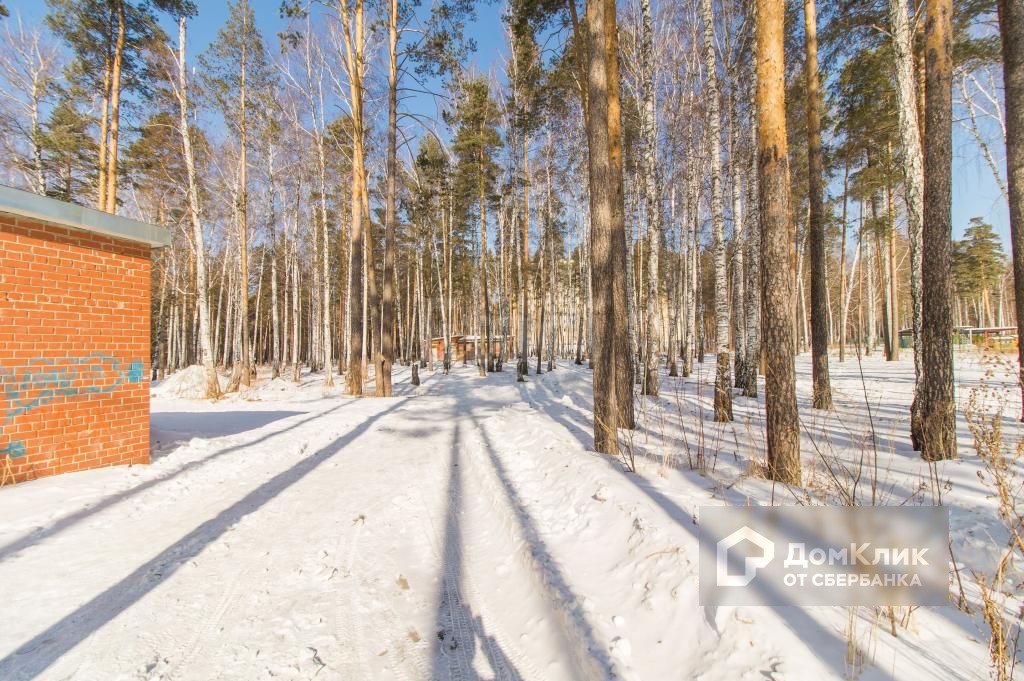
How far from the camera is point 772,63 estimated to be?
3.87 m

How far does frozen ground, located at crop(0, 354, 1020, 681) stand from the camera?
1.96m

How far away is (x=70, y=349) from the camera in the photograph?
15.0ft

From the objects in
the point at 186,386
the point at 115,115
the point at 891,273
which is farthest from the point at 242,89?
the point at 891,273

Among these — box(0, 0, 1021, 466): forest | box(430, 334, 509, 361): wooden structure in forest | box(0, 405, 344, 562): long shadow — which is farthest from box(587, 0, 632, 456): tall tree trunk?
box(430, 334, 509, 361): wooden structure in forest

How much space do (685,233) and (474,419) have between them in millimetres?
15989

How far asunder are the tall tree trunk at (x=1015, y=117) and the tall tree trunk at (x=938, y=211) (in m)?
0.61

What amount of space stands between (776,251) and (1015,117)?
12.5 ft

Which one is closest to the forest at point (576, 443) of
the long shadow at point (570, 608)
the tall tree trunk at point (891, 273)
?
the long shadow at point (570, 608)

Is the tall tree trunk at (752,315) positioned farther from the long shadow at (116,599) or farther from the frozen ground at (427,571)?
the long shadow at (116,599)

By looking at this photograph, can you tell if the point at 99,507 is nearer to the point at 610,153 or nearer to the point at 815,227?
the point at 610,153

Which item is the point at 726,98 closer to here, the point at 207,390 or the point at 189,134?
the point at 189,134

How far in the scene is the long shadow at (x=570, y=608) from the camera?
2.04m

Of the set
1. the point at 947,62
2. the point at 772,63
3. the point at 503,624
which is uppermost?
the point at 947,62

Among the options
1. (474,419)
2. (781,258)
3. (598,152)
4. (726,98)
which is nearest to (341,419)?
(474,419)
